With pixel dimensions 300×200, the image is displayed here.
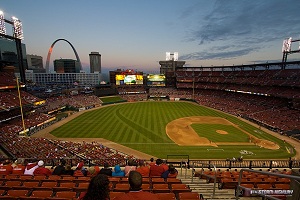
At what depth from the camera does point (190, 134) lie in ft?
117

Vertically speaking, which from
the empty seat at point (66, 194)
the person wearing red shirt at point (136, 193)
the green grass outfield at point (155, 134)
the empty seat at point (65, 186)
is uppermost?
the person wearing red shirt at point (136, 193)

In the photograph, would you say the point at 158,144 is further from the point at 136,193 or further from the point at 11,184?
the point at 136,193

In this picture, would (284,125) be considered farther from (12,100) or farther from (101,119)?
(12,100)

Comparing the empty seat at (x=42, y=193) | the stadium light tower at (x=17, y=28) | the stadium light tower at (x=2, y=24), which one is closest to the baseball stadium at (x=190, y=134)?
the empty seat at (x=42, y=193)

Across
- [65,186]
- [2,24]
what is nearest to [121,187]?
[65,186]

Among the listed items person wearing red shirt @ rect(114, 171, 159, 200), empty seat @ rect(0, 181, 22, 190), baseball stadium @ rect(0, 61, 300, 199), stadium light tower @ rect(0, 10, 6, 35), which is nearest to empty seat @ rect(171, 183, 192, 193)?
baseball stadium @ rect(0, 61, 300, 199)

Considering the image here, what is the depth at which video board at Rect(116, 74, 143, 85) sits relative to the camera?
3450 inches

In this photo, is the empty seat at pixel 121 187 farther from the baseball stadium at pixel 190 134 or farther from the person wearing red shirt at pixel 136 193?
the person wearing red shirt at pixel 136 193

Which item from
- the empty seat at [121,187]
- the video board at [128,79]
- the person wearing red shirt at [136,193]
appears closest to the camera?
the person wearing red shirt at [136,193]

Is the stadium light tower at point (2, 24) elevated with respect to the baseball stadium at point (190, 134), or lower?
elevated

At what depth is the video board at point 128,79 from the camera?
87625 mm

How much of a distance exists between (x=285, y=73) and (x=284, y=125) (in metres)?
27.9

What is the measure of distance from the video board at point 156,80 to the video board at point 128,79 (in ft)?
19.7

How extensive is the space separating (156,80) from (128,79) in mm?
15488
